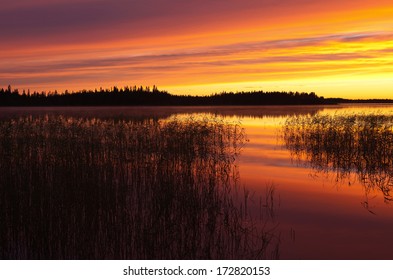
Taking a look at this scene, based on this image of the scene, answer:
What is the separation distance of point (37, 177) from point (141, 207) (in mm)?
2813

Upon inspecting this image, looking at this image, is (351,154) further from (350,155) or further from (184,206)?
(184,206)

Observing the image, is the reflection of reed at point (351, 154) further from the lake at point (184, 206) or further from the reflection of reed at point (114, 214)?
the reflection of reed at point (114, 214)

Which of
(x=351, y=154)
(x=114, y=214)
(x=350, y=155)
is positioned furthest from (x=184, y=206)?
(x=351, y=154)

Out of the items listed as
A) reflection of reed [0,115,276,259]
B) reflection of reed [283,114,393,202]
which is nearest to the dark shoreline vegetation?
reflection of reed [283,114,393,202]

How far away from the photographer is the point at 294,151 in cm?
2172

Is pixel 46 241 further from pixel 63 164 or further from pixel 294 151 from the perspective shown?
pixel 294 151

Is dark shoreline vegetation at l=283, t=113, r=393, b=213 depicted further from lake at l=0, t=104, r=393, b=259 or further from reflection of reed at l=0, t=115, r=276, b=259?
reflection of reed at l=0, t=115, r=276, b=259

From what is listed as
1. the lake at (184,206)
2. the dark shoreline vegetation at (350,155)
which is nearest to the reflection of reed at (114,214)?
the lake at (184,206)

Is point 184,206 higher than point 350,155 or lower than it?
lower

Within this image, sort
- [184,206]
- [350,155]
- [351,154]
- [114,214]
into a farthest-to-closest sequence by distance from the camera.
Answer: [351,154] < [350,155] < [184,206] < [114,214]

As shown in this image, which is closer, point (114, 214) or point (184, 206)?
point (114, 214)

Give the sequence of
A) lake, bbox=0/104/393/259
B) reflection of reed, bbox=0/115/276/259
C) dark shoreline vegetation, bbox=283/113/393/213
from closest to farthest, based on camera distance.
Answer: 1. reflection of reed, bbox=0/115/276/259
2. lake, bbox=0/104/393/259
3. dark shoreline vegetation, bbox=283/113/393/213

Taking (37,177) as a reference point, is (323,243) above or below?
below

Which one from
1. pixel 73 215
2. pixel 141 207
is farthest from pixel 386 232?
pixel 73 215
